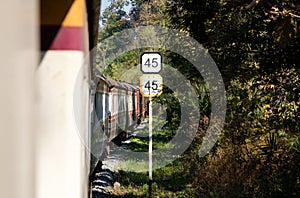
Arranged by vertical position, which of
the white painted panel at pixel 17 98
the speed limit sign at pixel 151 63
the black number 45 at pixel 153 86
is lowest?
the white painted panel at pixel 17 98

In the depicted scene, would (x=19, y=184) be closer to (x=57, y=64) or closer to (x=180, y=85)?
(x=57, y=64)

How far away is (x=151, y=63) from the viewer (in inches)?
354

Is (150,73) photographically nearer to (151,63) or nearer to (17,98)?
(151,63)

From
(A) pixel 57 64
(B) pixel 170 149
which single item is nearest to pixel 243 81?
(B) pixel 170 149

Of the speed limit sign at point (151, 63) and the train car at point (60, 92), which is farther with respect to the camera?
the speed limit sign at point (151, 63)

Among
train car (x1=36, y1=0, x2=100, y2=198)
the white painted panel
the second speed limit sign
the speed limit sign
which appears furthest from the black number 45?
the white painted panel

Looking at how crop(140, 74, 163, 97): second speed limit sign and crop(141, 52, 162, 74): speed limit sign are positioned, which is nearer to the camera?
crop(141, 52, 162, 74): speed limit sign

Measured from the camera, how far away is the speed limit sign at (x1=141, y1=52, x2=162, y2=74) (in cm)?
897

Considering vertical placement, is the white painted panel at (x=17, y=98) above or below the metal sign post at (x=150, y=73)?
below

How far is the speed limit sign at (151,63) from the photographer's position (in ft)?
29.4

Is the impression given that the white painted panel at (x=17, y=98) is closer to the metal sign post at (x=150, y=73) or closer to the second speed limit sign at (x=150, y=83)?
the metal sign post at (x=150, y=73)

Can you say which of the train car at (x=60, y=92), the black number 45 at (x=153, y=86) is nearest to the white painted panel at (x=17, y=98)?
the train car at (x=60, y=92)

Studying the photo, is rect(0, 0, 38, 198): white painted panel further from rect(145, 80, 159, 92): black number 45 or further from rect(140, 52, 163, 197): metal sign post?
rect(145, 80, 159, 92): black number 45

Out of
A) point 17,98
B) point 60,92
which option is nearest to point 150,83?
point 60,92
